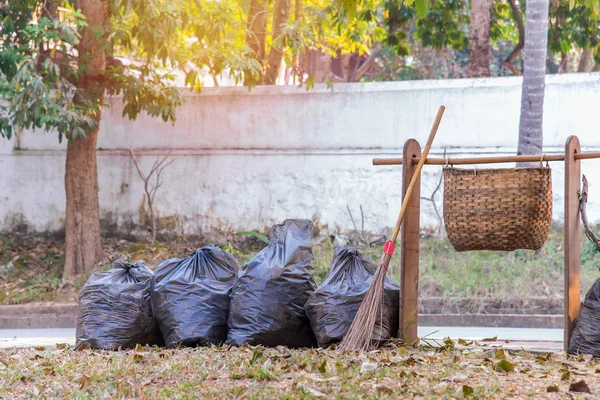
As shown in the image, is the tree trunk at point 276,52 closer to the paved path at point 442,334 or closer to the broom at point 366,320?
the paved path at point 442,334

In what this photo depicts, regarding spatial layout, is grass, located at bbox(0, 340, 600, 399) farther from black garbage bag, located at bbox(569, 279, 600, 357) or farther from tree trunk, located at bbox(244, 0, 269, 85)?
tree trunk, located at bbox(244, 0, 269, 85)

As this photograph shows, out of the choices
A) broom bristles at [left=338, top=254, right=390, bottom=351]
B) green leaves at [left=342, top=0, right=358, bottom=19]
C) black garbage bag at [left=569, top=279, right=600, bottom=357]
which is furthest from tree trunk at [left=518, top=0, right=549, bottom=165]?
green leaves at [left=342, top=0, right=358, bottom=19]

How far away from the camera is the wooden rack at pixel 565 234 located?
5.24 m

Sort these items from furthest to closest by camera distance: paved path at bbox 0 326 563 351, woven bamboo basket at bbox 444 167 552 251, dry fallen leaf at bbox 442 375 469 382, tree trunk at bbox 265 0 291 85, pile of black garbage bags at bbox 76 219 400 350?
tree trunk at bbox 265 0 291 85 < paved path at bbox 0 326 563 351 < pile of black garbage bags at bbox 76 219 400 350 < woven bamboo basket at bbox 444 167 552 251 < dry fallen leaf at bbox 442 375 469 382

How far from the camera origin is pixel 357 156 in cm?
1257

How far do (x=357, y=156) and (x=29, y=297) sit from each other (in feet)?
17.1

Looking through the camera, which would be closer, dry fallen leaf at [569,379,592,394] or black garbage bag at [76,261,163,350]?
dry fallen leaf at [569,379,592,394]

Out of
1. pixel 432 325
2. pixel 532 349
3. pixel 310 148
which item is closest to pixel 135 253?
pixel 310 148

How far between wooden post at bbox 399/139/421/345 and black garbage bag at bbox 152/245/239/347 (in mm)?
1278

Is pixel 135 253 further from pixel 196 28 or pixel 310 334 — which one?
pixel 310 334

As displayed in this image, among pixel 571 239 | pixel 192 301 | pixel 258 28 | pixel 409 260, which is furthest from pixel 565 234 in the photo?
pixel 258 28

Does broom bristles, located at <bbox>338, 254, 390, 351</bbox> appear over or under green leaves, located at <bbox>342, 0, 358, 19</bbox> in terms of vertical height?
under

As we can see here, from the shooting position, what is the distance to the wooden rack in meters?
5.24

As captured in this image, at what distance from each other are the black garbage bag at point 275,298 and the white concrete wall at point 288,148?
669 centimetres
